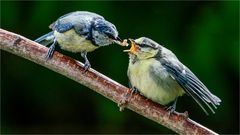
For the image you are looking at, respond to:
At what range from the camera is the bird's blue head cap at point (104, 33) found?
314 cm

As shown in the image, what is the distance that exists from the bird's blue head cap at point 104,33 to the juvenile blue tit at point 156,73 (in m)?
0.14

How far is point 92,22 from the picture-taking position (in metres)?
3.28

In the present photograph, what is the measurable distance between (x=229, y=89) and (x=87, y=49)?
6.45 ft

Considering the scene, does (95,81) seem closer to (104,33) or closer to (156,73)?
(104,33)

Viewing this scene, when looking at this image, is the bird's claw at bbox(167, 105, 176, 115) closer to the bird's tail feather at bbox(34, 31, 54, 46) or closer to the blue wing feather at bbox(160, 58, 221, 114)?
the blue wing feather at bbox(160, 58, 221, 114)

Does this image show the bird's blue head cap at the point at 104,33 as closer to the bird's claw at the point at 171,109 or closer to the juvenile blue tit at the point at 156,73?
the juvenile blue tit at the point at 156,73

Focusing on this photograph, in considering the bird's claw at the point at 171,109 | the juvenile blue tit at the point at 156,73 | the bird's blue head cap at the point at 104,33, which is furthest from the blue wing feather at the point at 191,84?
the bird's blue head cap at the point at 104,33

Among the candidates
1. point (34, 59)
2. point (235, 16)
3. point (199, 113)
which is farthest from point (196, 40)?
point (34, 59)

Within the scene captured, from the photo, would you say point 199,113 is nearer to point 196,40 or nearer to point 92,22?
point 196,40

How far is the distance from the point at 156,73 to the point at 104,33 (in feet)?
1.16

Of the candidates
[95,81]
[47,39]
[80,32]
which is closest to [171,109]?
[95,81]

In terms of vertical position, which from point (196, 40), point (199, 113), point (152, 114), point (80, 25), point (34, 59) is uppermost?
point (196, 40)

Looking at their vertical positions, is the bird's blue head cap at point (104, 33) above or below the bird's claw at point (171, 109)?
above

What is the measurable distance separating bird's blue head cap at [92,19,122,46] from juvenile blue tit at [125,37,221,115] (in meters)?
0.14
